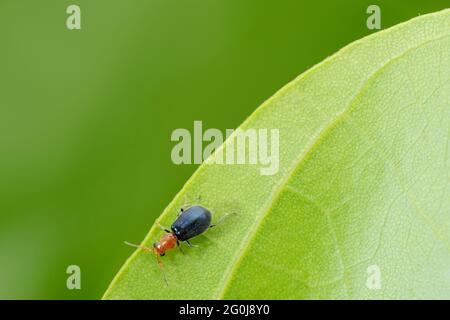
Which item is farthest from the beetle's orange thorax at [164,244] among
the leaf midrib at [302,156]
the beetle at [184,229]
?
the leaf midrib at [302,156]

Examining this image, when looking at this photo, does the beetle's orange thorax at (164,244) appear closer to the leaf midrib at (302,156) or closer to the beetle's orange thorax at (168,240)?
the beetle's orange thorax at (168,240)
